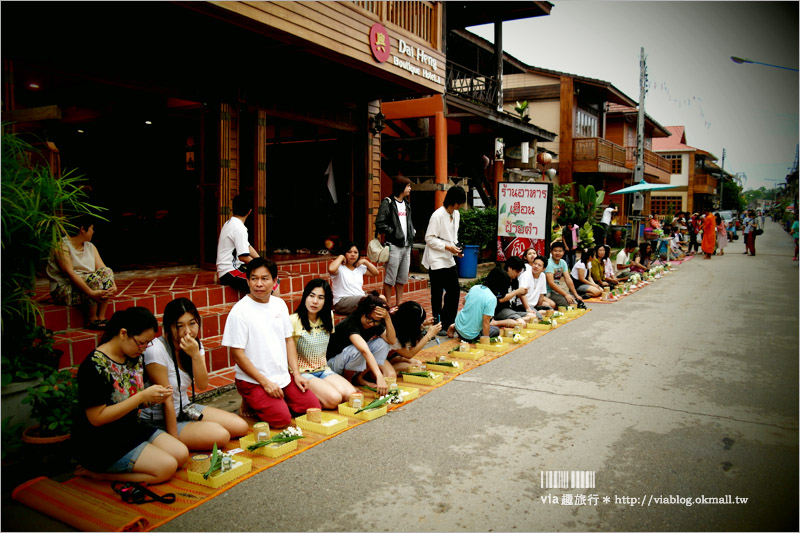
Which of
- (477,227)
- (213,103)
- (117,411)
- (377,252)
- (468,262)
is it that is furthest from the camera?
(477,227)

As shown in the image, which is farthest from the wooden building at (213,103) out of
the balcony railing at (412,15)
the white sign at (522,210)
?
the white sign at (522,210)

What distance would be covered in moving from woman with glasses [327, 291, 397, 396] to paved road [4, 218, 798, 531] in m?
0.66

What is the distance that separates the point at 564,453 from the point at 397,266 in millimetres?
4559

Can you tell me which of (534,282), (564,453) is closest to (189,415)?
(564,453)

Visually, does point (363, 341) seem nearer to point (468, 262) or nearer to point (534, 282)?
point (534, 282)

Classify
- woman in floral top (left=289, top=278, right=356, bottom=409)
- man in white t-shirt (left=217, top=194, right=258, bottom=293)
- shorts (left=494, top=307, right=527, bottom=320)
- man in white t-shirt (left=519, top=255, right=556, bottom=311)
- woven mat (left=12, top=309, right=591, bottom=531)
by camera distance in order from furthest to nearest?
man in white t-shirt (left=519, top=255, right=556, bottom=311), shorts (left=494, top=307, right=527, bottom=320), man in white t-shirt (left=217, top=194, right=258, bottom=293), woman in floral top (left=289, top=278, right=356, bottom=409), woven mat (left=12, top=309, right=591, bottom=531)

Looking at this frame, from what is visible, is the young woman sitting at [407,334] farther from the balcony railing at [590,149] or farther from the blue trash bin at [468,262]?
the balcony railing at [590,149]

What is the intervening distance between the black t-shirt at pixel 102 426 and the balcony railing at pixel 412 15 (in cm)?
663

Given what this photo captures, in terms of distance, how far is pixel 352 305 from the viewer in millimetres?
6867

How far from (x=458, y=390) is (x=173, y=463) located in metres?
2.85

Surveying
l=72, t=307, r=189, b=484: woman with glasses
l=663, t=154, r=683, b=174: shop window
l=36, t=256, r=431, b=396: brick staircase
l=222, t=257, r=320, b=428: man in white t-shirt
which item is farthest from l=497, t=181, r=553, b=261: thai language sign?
l=663, t=154, r=683, b=174: shop window

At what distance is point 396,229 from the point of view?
26.7 feet

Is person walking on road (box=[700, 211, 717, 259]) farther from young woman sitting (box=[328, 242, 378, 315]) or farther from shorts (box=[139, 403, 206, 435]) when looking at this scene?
shorts (box=[139, 403, 206, 435])

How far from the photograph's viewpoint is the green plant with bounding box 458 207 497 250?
539 inches
